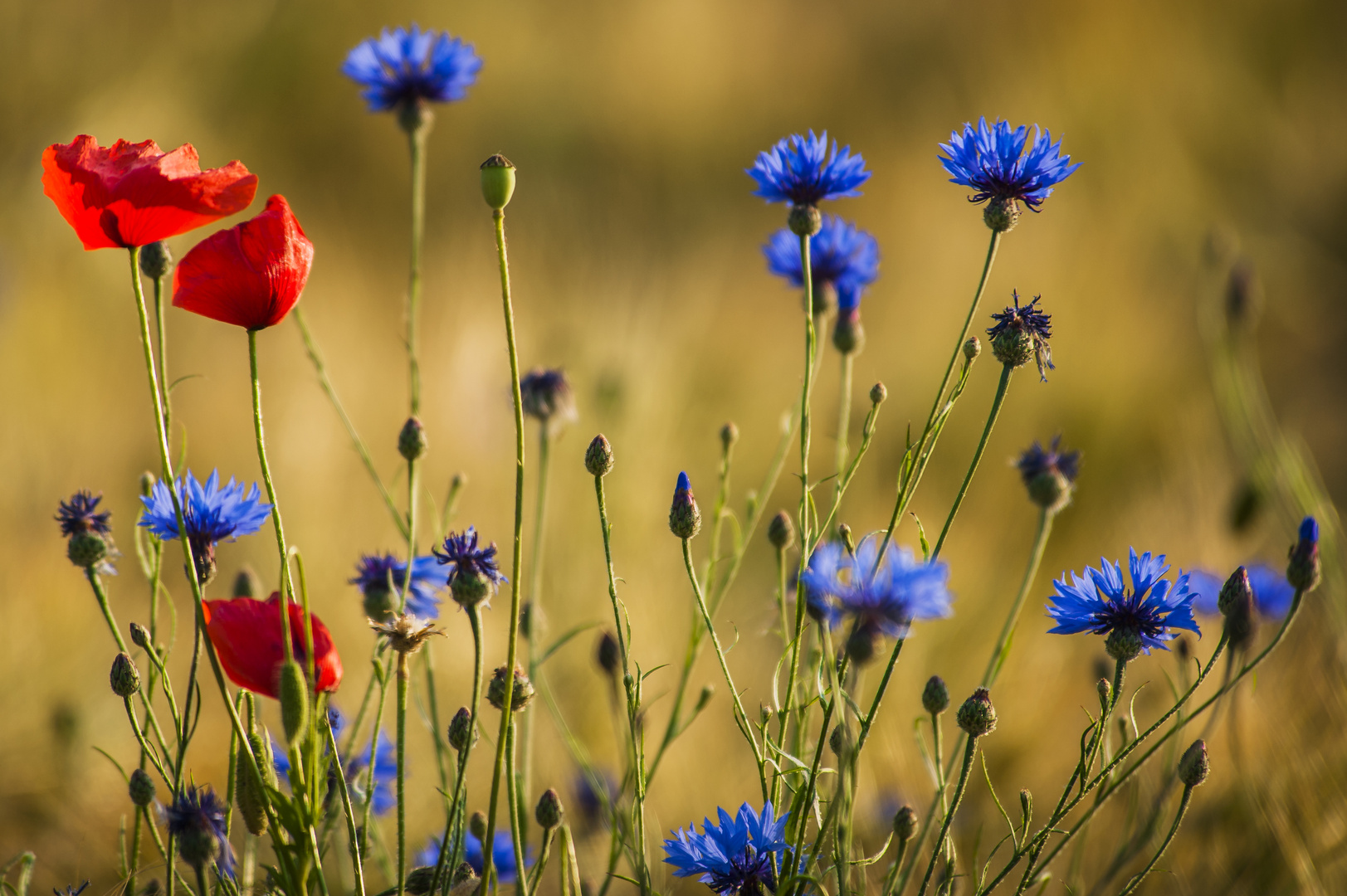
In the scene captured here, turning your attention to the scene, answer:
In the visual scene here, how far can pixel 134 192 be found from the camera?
0.51 m

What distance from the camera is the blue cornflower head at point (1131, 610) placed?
56 centimetres

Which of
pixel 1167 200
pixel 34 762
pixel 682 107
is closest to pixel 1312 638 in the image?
pixel 34 762

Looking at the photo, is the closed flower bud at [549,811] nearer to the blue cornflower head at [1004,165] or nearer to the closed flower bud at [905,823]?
the closed flower bud at [905,823]

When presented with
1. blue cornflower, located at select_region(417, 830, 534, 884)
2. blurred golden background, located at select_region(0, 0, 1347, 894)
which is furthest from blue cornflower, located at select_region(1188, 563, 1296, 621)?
blue cornflower, located at select_region(417, 830, 534, 884)

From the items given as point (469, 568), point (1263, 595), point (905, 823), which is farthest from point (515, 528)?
point (1263, 595)

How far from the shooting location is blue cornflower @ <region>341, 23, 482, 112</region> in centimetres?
82

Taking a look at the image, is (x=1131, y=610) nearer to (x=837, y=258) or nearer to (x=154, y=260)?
(x=837, y=258)

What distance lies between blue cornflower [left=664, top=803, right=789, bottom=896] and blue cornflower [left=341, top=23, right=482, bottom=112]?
583mm

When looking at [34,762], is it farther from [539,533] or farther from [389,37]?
[389,37]

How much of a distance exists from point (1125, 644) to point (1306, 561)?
0.37 feet

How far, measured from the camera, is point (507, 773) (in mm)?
549

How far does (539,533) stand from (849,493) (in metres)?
1.16

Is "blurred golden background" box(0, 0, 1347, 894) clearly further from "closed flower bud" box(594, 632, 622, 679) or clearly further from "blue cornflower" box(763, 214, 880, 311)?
"closed flower bud" box(594, 632, 622, 679)

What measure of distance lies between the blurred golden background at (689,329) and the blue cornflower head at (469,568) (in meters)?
0.48
